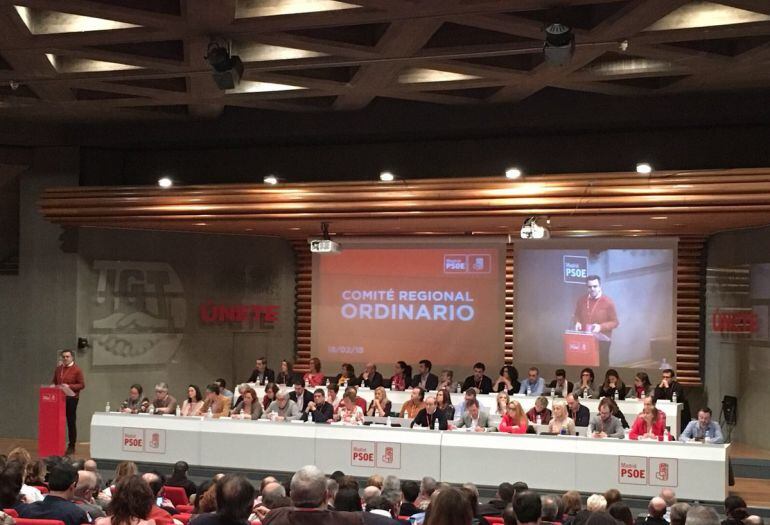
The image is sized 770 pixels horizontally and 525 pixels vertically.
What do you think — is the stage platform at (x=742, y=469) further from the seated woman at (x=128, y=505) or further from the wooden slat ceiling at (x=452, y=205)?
the seated woman at (x=128, y=505)

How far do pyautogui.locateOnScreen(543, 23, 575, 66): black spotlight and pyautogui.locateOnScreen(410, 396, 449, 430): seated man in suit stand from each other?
497 centimetres

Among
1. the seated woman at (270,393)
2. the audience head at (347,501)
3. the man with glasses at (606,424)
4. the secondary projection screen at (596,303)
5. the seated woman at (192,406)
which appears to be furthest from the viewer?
the secondary projection screen at (596,303)

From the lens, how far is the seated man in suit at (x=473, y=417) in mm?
11539

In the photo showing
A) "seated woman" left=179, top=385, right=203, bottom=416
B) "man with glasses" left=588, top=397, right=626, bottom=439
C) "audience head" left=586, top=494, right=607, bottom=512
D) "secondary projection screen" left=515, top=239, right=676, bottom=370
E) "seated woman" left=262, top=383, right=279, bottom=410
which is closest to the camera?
"audience head" left=586, top=494, right=607, bottom=512

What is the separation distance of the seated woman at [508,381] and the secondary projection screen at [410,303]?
52.5 inches

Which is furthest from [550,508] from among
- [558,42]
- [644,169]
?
[644,169]

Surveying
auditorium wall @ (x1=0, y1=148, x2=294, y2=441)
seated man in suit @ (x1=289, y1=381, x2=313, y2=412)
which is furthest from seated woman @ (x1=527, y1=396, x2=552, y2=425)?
auditorium wall @ (x1=0, y1=148, x2=294, y2=441)

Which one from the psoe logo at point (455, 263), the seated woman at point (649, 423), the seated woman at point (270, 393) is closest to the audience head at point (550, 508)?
the seated woman at point (649, 423)

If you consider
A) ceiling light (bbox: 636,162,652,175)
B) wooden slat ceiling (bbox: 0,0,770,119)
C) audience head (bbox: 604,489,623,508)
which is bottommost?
audience head (bbox: 604,489,623,508)

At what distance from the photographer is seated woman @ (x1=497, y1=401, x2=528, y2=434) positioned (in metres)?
11.3

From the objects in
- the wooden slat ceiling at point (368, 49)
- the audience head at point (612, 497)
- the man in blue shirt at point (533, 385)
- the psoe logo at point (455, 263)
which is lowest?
the audience head at point (612, 497)

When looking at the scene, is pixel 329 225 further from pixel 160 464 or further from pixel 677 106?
pixel 677 106

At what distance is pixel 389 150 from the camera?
13.7 metres

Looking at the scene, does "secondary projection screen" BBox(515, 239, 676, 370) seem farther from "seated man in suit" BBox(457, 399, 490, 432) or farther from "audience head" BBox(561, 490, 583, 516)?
"audience head" BBox(561, 490, 583, 516)
